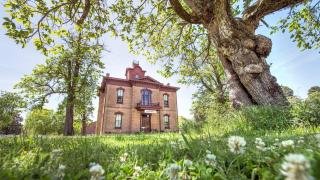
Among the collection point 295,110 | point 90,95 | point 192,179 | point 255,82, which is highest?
point 90,95

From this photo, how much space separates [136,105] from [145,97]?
1968 mm

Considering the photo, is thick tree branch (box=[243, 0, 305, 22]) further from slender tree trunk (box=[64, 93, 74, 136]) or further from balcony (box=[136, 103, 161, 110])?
balcony (box=[136, 103, 161, 110])

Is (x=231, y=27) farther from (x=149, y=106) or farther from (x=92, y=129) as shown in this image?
(x=92, y=129)

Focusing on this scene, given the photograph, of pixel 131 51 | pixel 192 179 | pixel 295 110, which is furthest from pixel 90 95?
pixel 192 179

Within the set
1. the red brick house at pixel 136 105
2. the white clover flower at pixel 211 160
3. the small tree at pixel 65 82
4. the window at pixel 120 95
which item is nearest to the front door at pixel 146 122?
the red brick house at pixel 136 105

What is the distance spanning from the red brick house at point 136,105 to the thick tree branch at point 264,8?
61.0 ft

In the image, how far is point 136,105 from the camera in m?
27.5

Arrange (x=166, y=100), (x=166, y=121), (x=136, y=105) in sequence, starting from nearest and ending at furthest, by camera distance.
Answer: (x=136, y=105), (x=166, y=121), (x=166, y=100)

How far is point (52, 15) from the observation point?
7.30 metres

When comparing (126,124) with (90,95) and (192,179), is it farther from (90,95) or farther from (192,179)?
(192,179)

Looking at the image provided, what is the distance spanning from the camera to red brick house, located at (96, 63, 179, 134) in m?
25.7

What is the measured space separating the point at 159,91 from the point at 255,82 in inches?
949

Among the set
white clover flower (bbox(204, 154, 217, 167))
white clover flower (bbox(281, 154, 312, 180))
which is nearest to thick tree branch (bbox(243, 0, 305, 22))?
white clover flower (bbox(204, 154, 217, 167))

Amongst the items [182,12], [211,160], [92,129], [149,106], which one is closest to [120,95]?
[149,106]
